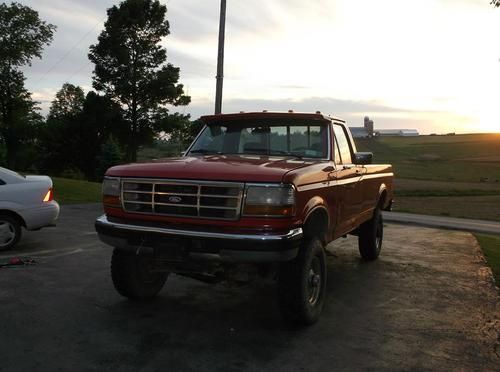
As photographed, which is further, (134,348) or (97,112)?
(97,112)

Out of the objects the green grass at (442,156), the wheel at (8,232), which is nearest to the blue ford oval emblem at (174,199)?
the wheel at (8,232)

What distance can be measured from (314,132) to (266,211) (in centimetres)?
195

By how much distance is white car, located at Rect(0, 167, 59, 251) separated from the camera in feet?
27.3

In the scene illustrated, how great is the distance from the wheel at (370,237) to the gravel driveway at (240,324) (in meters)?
0.48

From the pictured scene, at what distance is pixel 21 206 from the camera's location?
840cm

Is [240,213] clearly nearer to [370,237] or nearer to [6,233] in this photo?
[370,237]

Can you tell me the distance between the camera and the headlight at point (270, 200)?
14.7 feet

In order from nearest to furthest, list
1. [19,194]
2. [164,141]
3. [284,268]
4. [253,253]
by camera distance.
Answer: [253,253], [284,268], [19,194], [164,141]

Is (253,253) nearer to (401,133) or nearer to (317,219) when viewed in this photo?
(317,219)

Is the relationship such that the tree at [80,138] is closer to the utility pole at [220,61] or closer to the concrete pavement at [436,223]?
the utility pole at [220,61]

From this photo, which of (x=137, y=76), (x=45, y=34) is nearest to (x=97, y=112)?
(x=137, y=76)

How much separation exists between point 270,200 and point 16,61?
5429 cm

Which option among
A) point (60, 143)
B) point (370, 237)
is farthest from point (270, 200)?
point (60, 143)

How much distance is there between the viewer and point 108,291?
6199 millimetres
